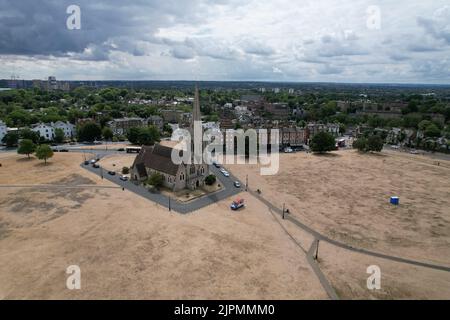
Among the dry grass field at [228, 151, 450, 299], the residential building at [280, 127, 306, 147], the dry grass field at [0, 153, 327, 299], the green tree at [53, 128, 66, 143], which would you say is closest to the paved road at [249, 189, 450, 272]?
the dry grass field at [228, 151, 450, 299]

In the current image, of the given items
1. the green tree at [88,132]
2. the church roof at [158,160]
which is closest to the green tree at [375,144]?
the church roof at [158,160]

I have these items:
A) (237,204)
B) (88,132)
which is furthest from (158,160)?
(88,132)

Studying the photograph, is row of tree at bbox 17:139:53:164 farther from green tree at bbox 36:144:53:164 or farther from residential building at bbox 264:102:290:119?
residential building at bbox 264:102:290:119

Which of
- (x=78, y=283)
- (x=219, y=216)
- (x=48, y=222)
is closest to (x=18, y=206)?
(x=48, y=222)

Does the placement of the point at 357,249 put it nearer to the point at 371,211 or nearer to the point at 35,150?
the point at 371,211

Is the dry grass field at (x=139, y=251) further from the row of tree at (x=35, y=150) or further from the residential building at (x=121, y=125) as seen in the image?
the residential building at (x=121, y=125)
